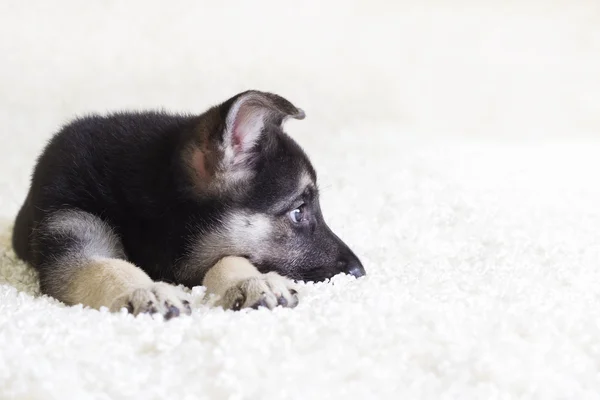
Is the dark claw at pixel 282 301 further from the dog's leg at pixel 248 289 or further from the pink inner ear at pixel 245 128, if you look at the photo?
the pink inner ear at pixel 245 128

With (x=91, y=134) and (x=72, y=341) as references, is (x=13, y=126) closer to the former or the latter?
(x=91, y=134)

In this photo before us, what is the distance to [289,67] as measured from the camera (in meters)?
5.16

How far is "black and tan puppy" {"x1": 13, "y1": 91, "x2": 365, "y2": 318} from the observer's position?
2.32 m

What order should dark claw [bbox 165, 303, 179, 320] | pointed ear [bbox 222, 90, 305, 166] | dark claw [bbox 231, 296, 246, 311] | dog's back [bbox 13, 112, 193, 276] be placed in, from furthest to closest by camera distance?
dog's back [bbox 13, 112, 193, 276] → pointed ear [bbox 222, 90, 305, 166] → dark claw [bbox 231, 296, 246, 311] → dark claw [bbox 165, 303, 179, 320]

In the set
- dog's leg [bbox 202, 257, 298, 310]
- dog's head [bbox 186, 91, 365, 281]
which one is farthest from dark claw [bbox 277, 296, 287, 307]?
dog's head [bbox 186, 91, 365, 281]

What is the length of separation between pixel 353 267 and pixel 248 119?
0.55 metres

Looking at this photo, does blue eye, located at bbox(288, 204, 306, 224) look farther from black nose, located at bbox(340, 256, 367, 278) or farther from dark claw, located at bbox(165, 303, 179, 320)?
dark claw, located at bbox(165, 303, 179, 320)

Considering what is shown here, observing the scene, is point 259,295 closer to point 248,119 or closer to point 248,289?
point 248,289

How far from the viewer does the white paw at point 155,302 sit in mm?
1853

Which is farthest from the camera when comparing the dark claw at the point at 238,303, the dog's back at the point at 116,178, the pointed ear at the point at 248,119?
the dog's back at the point at 116,178

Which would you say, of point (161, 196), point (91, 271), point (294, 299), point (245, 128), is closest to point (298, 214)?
point (245, 128)

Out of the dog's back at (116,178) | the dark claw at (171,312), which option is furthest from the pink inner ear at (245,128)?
the dark claw at (171,312)

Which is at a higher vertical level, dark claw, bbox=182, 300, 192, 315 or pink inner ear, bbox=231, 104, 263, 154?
pink inner ear, bbox=231, 104, 263, 154

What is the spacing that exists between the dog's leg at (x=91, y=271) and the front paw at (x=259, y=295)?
0.38 feet
